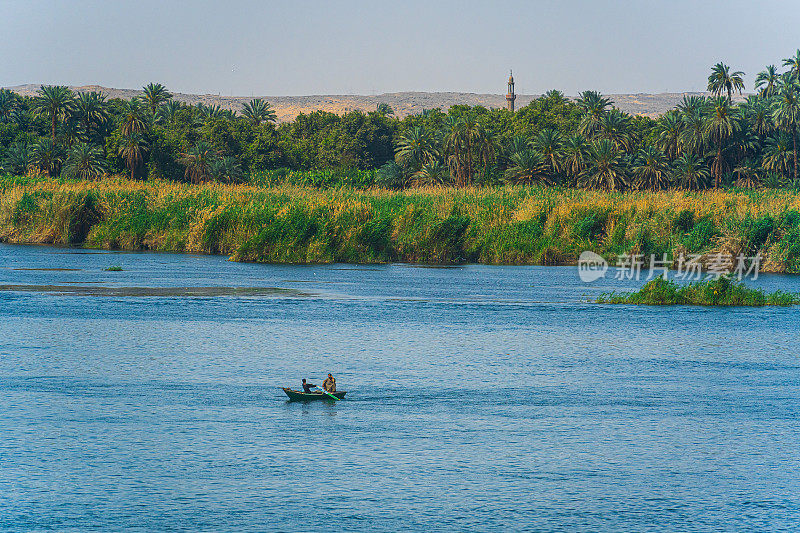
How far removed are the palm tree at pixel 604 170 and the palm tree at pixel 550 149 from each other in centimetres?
260

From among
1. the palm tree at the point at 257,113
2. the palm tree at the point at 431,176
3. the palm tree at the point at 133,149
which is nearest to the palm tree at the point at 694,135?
the palm tree at the point at 431,176

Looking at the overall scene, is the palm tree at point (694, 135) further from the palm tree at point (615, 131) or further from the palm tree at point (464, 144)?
the palm tree at point (464, 144)

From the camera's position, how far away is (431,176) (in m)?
86.6

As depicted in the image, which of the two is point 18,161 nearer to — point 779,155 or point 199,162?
point 199,162

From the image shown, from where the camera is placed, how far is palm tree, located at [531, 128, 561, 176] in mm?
85438

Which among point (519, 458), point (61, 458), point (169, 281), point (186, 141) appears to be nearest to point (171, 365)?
point (61, 458)

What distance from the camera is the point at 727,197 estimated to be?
54656mm

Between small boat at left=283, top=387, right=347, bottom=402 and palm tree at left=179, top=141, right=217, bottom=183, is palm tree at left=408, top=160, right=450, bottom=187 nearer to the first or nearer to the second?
palm tree at left=179, top=141, right=217, bottom=183

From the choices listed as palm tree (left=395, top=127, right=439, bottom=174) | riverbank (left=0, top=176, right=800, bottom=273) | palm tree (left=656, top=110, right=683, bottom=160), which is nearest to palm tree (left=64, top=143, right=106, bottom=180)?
palm tree (left=395, top=127, right=439, bottom=174)

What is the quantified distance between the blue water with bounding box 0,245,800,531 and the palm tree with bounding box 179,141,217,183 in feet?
193

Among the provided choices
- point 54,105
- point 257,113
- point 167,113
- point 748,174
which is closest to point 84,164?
point 54,105

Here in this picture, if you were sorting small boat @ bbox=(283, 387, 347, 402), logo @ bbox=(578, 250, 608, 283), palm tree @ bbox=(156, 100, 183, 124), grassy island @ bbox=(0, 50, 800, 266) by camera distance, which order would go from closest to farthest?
small boat @ bbox=(283, 387, 347, 402), logo @ bbox=(578, 250, 608, 283), grassy island @ bbox=(0, 50, 800, 266), palm tree @ bbox=(156, 100, 183, 124)

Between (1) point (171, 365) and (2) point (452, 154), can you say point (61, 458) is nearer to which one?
(1) point (171, 365)

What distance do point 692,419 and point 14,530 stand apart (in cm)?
1047
